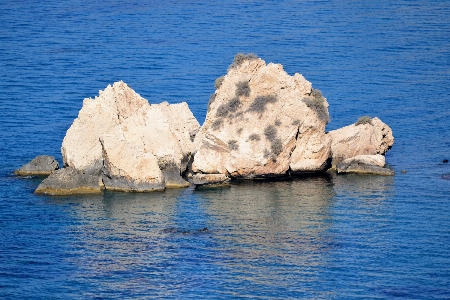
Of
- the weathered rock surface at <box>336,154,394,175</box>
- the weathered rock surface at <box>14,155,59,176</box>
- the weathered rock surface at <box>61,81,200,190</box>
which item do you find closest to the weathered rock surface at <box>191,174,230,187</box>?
the weathered rock surface at <box>61,81,200,190</box>

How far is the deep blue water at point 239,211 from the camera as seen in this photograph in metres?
62.8

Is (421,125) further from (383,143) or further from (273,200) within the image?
(273,200)

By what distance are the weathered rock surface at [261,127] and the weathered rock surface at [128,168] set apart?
3.62 meters

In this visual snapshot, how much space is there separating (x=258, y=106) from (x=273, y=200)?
9259 millimetres

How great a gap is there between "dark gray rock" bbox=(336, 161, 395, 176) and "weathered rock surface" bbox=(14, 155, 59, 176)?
2237 cm

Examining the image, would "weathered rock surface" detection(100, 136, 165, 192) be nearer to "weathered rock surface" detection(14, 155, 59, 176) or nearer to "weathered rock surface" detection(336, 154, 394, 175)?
"weathered rock surface" detection(14, 155, 59, 176)

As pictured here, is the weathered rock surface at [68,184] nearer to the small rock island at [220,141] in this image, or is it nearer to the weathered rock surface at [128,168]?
the small rock island at [220,141]

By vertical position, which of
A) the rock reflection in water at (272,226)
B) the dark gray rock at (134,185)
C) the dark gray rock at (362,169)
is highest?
the dark gray rock at (362,169)

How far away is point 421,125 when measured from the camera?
334 feet

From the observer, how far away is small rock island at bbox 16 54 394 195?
3147 inches

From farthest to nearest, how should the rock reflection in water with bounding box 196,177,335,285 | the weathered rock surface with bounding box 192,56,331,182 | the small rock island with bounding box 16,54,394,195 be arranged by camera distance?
the weathered rock surface with bounding box 192,56,331,182 < the small rock island with bounding box 16,54,394,195 < the rock reflection in water with bounding box 196,177,335,285

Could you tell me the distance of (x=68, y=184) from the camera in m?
79.7

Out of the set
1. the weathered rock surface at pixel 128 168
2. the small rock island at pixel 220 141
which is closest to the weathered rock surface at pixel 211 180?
the small rock island at pixel 220 141

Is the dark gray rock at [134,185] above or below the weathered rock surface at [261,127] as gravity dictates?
below
